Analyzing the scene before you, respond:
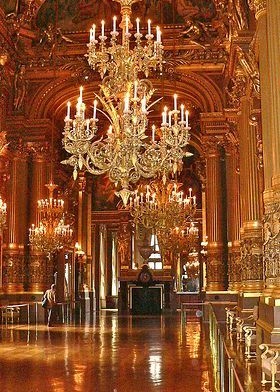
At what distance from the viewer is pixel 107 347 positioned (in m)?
12.5

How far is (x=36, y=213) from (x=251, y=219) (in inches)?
372

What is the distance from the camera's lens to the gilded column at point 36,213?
21203 millimetres

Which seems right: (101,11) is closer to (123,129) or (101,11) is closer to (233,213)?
(233,213)

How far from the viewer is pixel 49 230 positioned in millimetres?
19359

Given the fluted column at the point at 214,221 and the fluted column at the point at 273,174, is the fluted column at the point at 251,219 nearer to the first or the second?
the fluted column at the point at 273,174

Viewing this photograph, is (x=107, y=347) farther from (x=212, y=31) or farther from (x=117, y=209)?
(x=117, y=209)

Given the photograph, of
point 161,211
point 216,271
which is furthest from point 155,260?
point 161,211

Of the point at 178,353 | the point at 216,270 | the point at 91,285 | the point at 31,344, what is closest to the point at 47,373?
the point at 178,353

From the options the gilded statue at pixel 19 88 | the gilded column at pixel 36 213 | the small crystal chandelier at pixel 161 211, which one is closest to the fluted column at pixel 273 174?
the small crystal chandelier at pixel 161 211

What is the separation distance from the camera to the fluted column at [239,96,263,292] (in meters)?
14.2

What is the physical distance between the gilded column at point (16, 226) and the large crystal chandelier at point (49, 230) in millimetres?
1092

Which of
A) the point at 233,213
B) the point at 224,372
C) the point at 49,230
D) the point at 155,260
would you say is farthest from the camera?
the point at 155,260

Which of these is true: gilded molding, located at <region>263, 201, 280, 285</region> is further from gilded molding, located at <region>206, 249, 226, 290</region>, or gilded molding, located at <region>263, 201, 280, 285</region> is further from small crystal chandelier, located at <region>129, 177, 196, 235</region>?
gilded molding, located at <region>206, 249, 226, 290</region>

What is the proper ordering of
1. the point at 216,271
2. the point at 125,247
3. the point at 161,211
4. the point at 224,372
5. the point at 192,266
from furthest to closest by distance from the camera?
the point at 192,266
the point at 125,247
the point at 216,271
the point at 161,211
the point at 224,372
